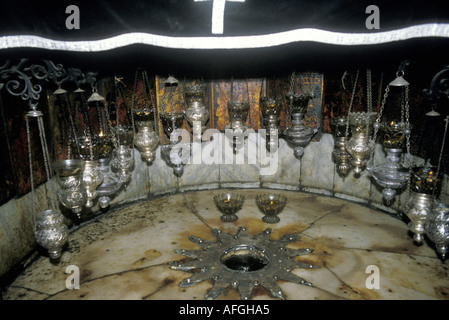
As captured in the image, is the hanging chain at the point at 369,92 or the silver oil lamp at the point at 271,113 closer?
the silver oil lamp at the point at 271,113

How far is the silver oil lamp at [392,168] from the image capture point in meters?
3.36

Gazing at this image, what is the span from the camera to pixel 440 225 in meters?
2.70

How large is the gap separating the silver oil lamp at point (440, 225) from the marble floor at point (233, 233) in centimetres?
70

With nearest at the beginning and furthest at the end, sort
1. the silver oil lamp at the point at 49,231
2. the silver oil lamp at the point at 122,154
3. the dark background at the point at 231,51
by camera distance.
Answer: the dark background at the point at 231,51
the silver oil lamp at the point at 49,231
the silver oil lamp at the point at 122,154

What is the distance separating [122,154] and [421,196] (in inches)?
125

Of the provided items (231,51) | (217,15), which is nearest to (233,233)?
(217,15)

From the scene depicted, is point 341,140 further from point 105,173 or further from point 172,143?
point 105,173

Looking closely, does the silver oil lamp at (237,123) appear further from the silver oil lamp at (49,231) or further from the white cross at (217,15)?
the silver oil lamp at (49,231)

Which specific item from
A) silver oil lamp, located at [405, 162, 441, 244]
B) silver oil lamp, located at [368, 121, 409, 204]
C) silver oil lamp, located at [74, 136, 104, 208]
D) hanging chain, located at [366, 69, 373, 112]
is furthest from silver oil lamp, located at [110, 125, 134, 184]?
hanging chain, located at [366, 69, 373, 112]

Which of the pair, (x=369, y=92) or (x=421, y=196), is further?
(x=369, y=92)

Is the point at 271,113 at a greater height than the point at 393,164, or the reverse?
the point at 271,113

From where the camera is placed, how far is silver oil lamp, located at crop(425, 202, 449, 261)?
2686 mm

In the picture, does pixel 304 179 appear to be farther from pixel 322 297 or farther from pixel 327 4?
pixel 327 4

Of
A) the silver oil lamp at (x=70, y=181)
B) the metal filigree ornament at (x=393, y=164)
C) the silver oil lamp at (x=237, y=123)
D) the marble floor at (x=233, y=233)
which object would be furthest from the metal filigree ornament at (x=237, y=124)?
the silver oil lamp at (x=70, y=181)
